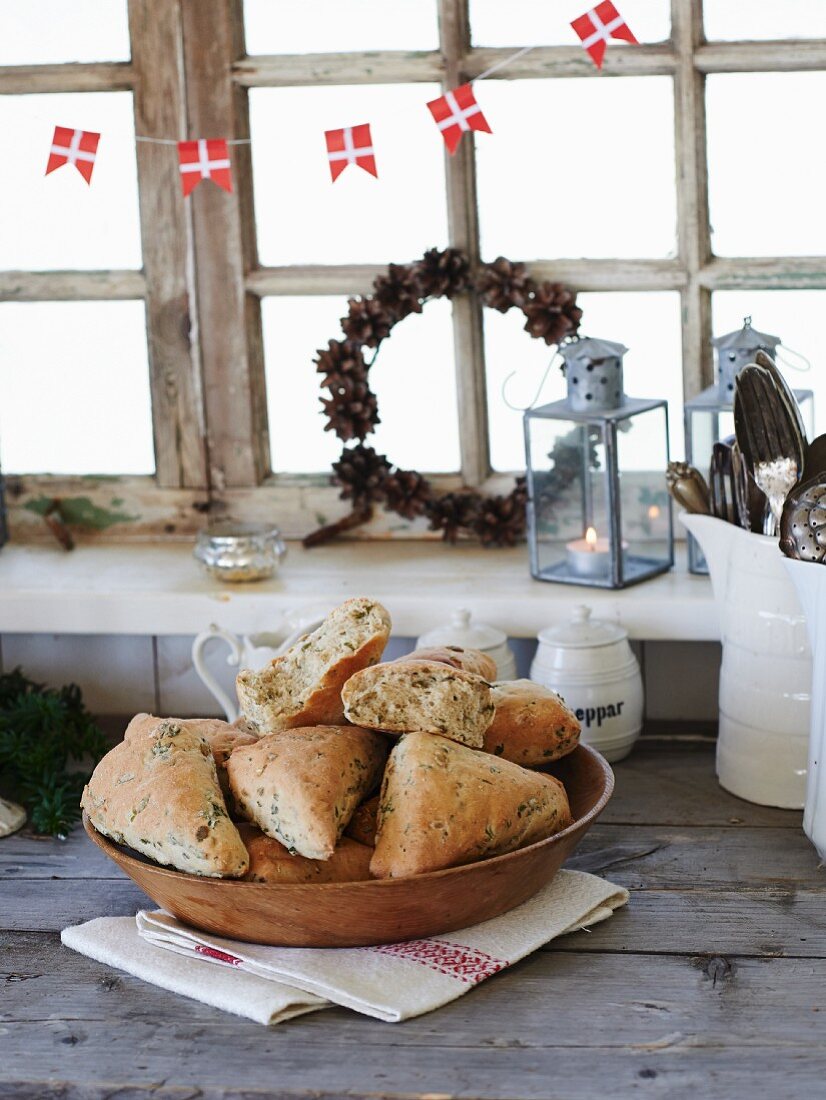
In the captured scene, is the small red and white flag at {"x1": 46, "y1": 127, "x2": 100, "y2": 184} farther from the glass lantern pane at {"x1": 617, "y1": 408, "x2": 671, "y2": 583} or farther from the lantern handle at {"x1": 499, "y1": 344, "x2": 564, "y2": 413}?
the glass lantern pane at {"x1": 617, "y1": 408, "x2": 671, "y2": 583}

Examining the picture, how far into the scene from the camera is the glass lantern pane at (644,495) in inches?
57.1

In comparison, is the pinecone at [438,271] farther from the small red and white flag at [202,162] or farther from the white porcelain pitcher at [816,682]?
the white porcelain pitcher at [816,682]

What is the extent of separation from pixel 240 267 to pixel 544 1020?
976mm

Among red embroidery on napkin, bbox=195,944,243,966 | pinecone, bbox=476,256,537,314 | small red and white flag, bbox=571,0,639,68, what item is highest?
small red and white flag, bbox=571,0,639,68

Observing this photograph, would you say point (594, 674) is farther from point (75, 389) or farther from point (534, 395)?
point (75, 389)

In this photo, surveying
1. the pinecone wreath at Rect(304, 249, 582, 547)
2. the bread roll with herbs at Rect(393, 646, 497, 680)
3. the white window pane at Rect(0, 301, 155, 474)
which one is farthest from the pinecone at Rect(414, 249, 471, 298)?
the bread roll with herbs at Rect(393, 646, 497, 680)

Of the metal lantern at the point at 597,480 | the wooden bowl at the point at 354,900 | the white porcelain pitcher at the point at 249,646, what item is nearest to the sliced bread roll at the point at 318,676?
the wooden bowl at the point at 354,900

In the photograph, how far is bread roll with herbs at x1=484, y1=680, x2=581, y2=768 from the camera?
3.60 ft

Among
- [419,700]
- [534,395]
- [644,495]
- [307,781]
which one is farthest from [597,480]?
[307,781]

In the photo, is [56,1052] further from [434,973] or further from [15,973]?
[434,973]

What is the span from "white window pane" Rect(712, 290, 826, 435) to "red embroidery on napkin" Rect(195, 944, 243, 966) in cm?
88

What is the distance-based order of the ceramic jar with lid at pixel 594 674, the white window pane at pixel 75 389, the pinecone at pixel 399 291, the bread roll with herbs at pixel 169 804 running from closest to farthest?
the bread roll with herbs at pixel 169 804, the ceramic jar with lid at pixel 594 674, the pinecone at pixel 399 291, the white window pane at pixel 75 389

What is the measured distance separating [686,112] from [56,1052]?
112 cm

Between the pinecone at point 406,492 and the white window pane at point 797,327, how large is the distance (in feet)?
1.31
